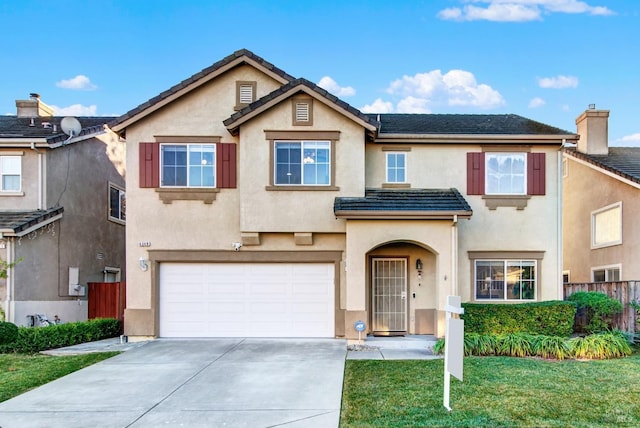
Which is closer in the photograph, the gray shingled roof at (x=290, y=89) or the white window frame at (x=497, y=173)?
the gray shingled roof at (x=290, y=89)

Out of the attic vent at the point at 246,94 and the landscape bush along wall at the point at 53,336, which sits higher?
the attic vent at the point at 246,94

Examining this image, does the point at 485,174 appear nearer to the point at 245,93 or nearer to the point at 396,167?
the point at 396,167

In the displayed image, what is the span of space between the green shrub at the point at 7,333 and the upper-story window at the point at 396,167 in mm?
10483

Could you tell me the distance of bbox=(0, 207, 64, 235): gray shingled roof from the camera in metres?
13.3

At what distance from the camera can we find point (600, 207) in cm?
1772

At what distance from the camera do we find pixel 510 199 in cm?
1389

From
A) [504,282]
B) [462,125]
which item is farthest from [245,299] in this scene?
[462,125]

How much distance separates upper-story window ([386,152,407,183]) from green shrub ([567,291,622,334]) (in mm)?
5832

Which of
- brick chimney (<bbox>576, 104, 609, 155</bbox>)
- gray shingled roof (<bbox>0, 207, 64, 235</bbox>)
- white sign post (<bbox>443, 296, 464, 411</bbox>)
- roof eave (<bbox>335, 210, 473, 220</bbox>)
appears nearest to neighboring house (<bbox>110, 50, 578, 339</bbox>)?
roof eave (<bbox>335, 210, 473, 220</bbox>)

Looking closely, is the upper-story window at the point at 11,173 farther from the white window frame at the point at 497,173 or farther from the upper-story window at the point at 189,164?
the white window frame at the point at 497,173

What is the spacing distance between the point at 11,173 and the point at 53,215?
1.74 meters

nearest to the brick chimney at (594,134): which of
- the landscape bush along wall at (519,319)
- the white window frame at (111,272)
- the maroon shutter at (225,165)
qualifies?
the landscape bush along wall at (519,319)

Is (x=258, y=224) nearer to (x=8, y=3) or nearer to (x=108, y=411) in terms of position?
(x=108, y=411)

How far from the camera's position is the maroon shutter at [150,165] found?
13.6 metres
